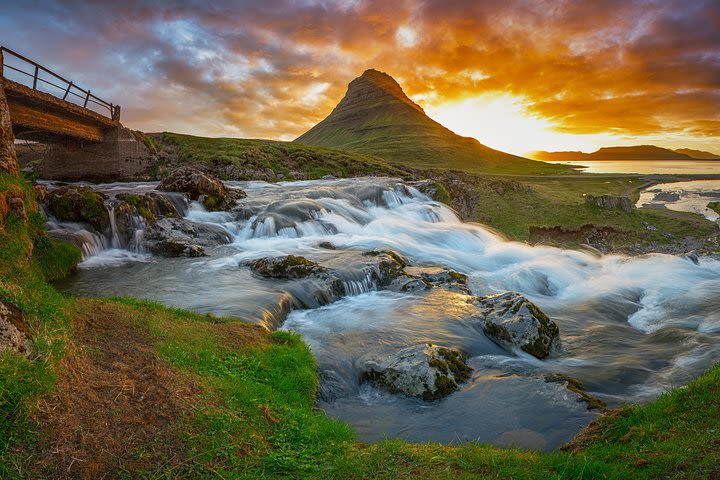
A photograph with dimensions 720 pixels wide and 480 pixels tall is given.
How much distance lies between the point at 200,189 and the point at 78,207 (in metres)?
8.81

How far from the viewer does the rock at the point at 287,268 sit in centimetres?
1609

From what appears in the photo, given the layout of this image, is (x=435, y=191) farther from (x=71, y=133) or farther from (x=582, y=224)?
(x=71, y=133)

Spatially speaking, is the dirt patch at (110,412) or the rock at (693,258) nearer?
the dirt patch at (110,412)

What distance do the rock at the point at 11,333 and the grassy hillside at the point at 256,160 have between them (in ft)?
151

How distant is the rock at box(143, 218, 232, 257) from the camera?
1948cm

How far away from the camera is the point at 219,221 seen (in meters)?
25.4

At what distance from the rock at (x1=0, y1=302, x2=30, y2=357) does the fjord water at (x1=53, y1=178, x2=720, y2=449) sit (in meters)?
5.65

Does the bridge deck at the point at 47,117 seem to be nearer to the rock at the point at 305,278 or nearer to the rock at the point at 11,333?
the rock at the point at 305,278

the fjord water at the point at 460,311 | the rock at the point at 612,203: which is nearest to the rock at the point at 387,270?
the fjord water at the point at 460,311

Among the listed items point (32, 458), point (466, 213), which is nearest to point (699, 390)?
point (32, 458)

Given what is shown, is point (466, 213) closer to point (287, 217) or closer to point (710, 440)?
point (287, 217)

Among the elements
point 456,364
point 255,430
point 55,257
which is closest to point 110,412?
point 255,430

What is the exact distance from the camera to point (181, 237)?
2080 cm

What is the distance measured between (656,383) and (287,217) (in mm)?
20281
